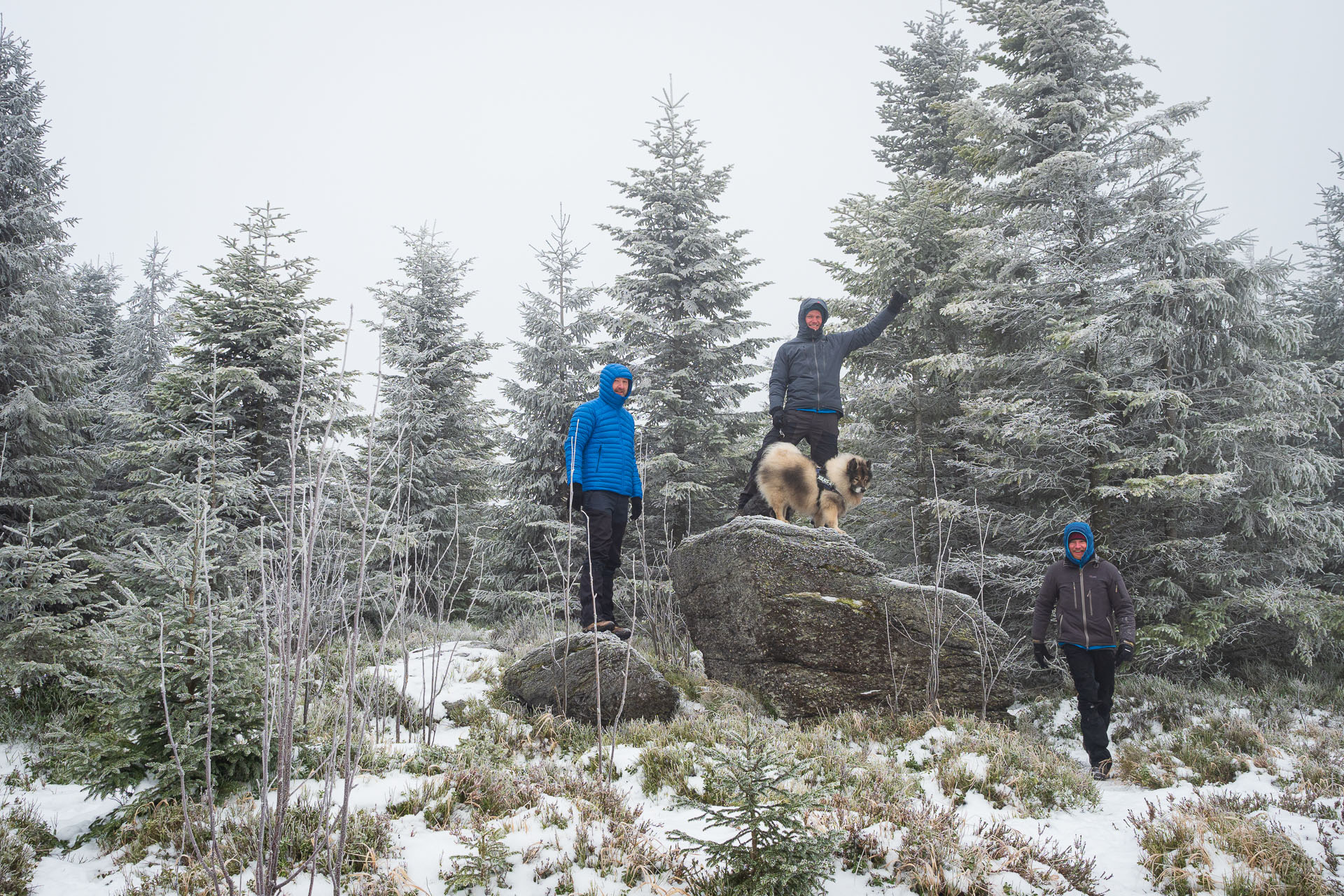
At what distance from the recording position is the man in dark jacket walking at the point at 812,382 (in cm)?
675

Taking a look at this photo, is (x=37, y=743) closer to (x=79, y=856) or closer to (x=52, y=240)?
(x=79, y=856)

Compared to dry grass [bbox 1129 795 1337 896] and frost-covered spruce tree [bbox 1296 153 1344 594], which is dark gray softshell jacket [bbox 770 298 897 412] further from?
frost-covered spruce tree [bbox 1296 153 1344 594]

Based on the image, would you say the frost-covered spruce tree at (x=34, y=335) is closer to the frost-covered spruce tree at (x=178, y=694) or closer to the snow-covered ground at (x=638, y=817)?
the snow-covered ground at (x=638, y=817)

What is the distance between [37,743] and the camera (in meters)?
5.27

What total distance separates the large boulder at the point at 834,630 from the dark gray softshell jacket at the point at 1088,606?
2.02ft

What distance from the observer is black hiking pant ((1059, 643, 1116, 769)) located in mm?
5699

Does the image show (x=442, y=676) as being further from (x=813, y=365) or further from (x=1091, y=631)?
(x=1091, y=631)

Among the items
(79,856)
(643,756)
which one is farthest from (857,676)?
(79,856)

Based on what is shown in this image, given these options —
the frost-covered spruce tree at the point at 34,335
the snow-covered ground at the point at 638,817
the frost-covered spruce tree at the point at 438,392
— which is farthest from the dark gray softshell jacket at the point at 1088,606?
the frost-covered spruce tree at the point at 34,335

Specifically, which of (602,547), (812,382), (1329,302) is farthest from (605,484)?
(1329,302)

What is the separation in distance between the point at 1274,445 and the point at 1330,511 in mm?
898

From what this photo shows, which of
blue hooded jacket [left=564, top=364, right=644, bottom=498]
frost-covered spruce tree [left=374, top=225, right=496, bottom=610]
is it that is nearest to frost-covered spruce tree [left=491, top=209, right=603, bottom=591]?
frost-covered spruce tree [left=374, top=225, right=496, bottom=610]

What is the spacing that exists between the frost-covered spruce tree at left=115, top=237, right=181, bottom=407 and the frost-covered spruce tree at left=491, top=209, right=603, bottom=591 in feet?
31.7

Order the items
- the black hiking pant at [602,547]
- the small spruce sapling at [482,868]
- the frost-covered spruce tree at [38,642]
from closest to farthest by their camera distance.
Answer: the small spruce sapling at [482,868] < the frost-covered spruce tree at [38,642] < the black hiking pant at [602,547]
